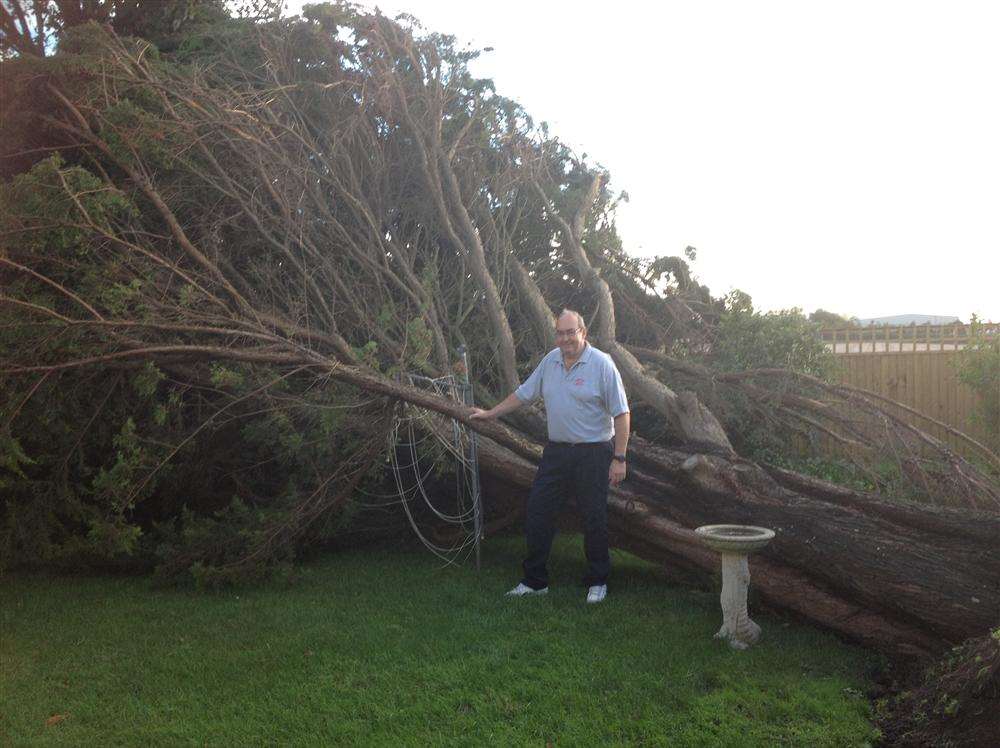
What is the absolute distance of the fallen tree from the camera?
16.9 feet

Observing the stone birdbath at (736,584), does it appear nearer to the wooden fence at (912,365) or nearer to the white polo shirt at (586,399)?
the white polo shirt at (586,399)

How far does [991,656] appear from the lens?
350 centimetres

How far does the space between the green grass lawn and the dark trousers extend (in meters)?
0.27

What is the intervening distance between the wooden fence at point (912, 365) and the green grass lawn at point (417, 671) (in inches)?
231

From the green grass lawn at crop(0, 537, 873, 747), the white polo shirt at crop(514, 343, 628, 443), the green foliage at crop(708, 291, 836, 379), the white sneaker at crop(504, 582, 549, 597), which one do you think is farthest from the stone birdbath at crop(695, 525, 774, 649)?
the green foliage at crop(708, 291, 836, 379)

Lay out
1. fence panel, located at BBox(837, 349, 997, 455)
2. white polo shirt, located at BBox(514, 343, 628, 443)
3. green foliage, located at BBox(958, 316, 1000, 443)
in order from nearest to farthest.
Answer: white polo shirt, located at BBox(514, 343, 628, 443) → green foliage, located at BBox(958, 316, 1000, 443) → fence panel, located at BBox(837, 349, 997, 455)

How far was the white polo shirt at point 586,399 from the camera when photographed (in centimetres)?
555

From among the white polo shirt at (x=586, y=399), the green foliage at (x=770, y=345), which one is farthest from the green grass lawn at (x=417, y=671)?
the green foliage at (x=770, y=345)

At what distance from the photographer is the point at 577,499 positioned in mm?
5773

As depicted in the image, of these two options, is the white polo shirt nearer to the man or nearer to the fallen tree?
the man

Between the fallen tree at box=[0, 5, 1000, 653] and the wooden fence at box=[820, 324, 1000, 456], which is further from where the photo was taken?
the wooden fence at box=[820, 324, 1000, 456]

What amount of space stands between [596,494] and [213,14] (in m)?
5.91

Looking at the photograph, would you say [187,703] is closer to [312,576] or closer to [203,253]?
[312,576]

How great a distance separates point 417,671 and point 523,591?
152cm
